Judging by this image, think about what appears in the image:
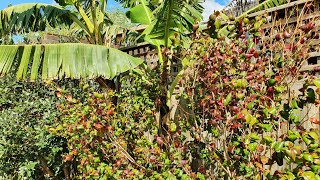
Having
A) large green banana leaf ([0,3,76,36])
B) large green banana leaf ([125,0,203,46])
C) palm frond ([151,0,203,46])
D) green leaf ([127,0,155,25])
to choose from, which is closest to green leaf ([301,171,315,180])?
large green banana leaf ([125,0,203,46])

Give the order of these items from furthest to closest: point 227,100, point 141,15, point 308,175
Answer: point 141,15 < point 227,100 < point 308,175

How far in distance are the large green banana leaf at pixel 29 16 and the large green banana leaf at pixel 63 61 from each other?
6.38 ft

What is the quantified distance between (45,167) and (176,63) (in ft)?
7.67

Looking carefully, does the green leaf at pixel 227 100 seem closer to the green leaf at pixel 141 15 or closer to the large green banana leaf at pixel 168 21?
the large green banana leaf at pixel 168 21

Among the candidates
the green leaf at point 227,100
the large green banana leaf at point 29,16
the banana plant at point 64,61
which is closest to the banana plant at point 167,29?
the banana plant at point 64,61

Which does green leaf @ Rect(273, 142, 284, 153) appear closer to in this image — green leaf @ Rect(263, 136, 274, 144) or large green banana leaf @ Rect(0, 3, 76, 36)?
green leaf @ Rect(263, 136, 274, 144)

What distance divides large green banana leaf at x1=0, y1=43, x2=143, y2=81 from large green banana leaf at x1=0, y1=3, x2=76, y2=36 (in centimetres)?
195

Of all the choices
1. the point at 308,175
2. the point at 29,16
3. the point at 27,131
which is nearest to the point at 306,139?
the point at 308,175

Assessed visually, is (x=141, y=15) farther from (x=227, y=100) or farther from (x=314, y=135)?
(x=314, y=135)

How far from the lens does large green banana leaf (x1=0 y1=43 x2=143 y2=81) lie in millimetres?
4023

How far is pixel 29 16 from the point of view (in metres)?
5.85

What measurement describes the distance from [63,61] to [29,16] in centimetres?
224

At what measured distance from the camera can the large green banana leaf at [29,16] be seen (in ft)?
19.4

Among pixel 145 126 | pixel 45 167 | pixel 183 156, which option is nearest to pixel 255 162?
pixel 183 156
